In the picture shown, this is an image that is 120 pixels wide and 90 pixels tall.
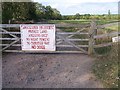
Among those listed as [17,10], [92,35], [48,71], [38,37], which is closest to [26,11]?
[17,10]

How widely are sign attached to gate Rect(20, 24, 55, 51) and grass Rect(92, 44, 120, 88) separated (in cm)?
188

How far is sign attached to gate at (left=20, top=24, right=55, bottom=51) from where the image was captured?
10336 mm

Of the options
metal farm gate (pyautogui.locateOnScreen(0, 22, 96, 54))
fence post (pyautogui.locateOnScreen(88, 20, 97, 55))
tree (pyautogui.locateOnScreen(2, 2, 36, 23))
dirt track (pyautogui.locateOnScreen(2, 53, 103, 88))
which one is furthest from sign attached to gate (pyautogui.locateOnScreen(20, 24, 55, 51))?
tree (pyautogui.locateOnScreen(2, 2, 36, 23))

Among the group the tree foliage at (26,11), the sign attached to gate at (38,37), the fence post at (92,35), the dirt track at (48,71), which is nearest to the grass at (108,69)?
the dirt track at (48,71)

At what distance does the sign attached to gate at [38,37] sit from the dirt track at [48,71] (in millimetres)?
314

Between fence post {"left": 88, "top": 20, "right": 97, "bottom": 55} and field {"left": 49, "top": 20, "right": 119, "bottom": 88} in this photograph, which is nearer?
field {"left": 49, "top": 20, "right": 119, "bottom": 88}

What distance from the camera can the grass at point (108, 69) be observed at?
759 centimetres

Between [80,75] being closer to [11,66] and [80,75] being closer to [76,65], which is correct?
[76,65]

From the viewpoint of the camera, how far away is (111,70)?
27.1 feet

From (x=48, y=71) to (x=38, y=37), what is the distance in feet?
6.61

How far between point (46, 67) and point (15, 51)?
6.69ft

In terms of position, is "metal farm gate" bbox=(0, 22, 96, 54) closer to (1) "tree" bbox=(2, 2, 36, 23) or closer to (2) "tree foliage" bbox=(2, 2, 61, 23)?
(2) "tree foliage" bbox=(2, 2, 61, 23)

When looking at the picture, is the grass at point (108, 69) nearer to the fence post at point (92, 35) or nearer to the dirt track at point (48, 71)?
the dirt track at point (48, 71)

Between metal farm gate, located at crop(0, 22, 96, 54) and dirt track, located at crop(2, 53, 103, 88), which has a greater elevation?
metal farm gate, located at crop(0, 22, 96, 54)
